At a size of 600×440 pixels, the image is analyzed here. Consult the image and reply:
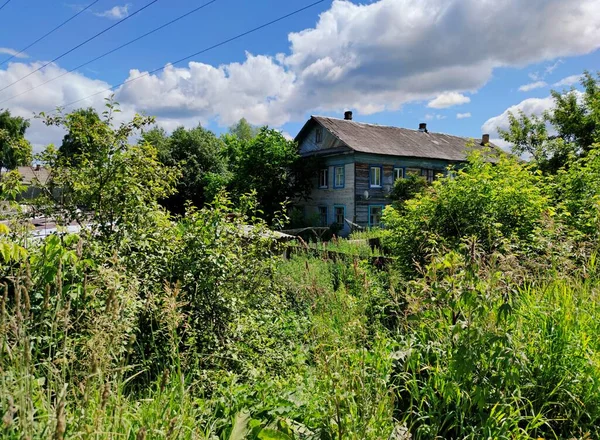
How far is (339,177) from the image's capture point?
23297mm

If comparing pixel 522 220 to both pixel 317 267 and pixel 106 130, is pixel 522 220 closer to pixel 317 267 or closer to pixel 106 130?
pixel 317 267

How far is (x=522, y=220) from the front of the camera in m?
5.54

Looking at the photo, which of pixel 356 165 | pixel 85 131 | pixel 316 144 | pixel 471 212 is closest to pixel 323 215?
pixel 356 165

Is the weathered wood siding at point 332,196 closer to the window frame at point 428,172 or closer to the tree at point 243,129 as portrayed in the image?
the window frame at point 428,172

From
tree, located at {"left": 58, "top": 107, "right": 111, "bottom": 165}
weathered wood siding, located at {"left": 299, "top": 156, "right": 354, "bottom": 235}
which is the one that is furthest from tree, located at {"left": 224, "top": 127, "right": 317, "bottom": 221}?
tree, located at {"left": 58, "top": 107, "right": 111, "bottom": 165}

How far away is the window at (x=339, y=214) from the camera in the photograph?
22884mm

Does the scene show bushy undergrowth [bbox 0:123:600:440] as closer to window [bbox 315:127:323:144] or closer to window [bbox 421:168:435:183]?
window [bbox 315:127:323:144]

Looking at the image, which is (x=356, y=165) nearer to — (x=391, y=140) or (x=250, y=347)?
(x=391, y=140)

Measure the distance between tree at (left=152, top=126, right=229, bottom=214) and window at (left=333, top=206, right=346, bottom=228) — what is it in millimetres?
8751

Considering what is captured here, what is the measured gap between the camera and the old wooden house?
22469mm

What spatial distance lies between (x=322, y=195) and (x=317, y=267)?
17483 mm

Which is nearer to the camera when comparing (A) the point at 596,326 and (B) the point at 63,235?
(A) the point at 596,326

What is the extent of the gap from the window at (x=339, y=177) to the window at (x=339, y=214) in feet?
4.22

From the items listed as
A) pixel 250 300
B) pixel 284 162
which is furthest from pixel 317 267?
pixel 284 162
